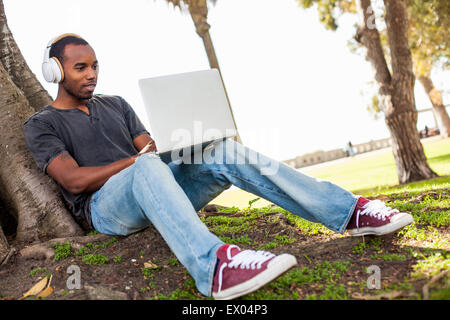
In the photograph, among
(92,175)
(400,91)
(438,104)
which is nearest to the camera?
(92,175)

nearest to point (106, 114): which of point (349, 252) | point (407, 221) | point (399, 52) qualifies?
point (349, 252)

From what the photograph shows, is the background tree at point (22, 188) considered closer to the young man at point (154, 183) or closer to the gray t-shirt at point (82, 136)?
the gray t-shirt at point (82, 136)

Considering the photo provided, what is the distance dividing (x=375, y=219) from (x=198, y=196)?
1142mm

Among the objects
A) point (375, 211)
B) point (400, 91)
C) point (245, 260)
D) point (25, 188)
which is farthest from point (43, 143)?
point (400, 91)

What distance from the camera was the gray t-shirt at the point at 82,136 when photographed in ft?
8.71

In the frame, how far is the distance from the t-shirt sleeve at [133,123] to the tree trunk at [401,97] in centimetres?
681

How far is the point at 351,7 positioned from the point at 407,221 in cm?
1398

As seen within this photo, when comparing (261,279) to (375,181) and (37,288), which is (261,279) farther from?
(375,181)

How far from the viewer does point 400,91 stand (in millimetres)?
8492

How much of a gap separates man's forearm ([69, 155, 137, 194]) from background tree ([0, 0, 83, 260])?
64cm

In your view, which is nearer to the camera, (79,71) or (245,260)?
(245,260)

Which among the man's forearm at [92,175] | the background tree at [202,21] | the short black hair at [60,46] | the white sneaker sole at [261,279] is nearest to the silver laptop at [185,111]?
the man's forearm at [92,175]

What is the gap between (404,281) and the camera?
2.09 meters
